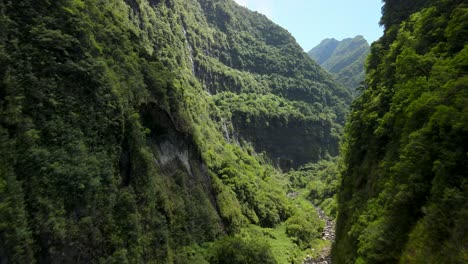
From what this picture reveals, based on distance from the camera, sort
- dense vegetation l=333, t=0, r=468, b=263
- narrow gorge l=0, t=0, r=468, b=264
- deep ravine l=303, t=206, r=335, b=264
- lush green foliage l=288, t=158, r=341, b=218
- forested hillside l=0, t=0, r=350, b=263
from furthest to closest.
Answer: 1. lush green foliage l=288, t=158, r=341, b=218
2. deep ravine l=303, t=206, r=335, b=264
3. forested hillside l=0, t=0, r=350, b=263
4. narrow gorge l=0, t=0, r=468, b=264
5. dense vegetation l=333, t=0, r=468, b=263

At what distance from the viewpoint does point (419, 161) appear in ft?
62.0

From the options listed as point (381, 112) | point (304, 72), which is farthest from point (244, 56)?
point (381, 112)

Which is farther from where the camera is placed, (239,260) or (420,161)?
(239,260)

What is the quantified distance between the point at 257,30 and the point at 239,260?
172m

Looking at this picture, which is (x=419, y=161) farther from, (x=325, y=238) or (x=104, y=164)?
(x=325, y=238)

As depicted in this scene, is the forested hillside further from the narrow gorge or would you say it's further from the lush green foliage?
the lush green foliage

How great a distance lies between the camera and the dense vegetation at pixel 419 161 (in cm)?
1541

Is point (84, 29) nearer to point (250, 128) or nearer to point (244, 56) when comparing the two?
point (250, 128)

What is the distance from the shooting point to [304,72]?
7032 inches

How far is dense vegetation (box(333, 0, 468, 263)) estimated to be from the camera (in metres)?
15.4

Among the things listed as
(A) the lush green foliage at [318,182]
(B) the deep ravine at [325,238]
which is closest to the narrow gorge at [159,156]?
(B) the deep ravine at [325,238]

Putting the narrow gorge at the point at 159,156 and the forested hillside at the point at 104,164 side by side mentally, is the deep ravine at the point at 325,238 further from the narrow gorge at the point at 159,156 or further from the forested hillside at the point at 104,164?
the forested hillside at the point at 104,164

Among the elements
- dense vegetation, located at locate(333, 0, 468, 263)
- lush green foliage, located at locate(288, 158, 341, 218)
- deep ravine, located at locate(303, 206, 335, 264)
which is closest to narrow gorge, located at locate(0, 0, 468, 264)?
dense vegetation, located at locate(333, 0, 468, 263)

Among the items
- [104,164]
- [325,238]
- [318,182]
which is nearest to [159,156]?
[104,164]
